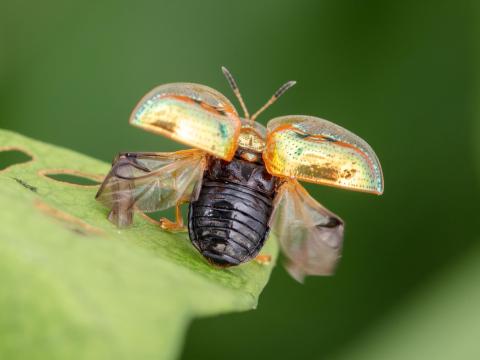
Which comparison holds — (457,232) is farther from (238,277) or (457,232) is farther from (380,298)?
(238,277)

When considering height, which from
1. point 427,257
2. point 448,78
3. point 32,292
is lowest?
point 427,257

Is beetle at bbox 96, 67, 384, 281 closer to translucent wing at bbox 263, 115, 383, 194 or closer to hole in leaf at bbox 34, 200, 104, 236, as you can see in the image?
translucent wing at bbox 263, 115, 383, 194

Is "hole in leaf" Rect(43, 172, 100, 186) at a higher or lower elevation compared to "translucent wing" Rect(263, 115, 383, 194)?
lower

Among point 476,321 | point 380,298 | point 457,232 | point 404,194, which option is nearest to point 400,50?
point 404,194

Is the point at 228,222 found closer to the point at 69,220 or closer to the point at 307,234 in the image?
the point at 307,234

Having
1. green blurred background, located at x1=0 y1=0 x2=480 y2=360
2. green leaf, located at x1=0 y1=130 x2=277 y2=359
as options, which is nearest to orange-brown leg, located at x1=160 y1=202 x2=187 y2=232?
green leaf, located at x1=0 y1=130 x2=277 y2=359

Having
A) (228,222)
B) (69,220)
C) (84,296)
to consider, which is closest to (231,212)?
(228,222)

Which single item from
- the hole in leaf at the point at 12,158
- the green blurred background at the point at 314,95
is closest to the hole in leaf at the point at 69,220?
the hole in leaf at the point at 12,158
